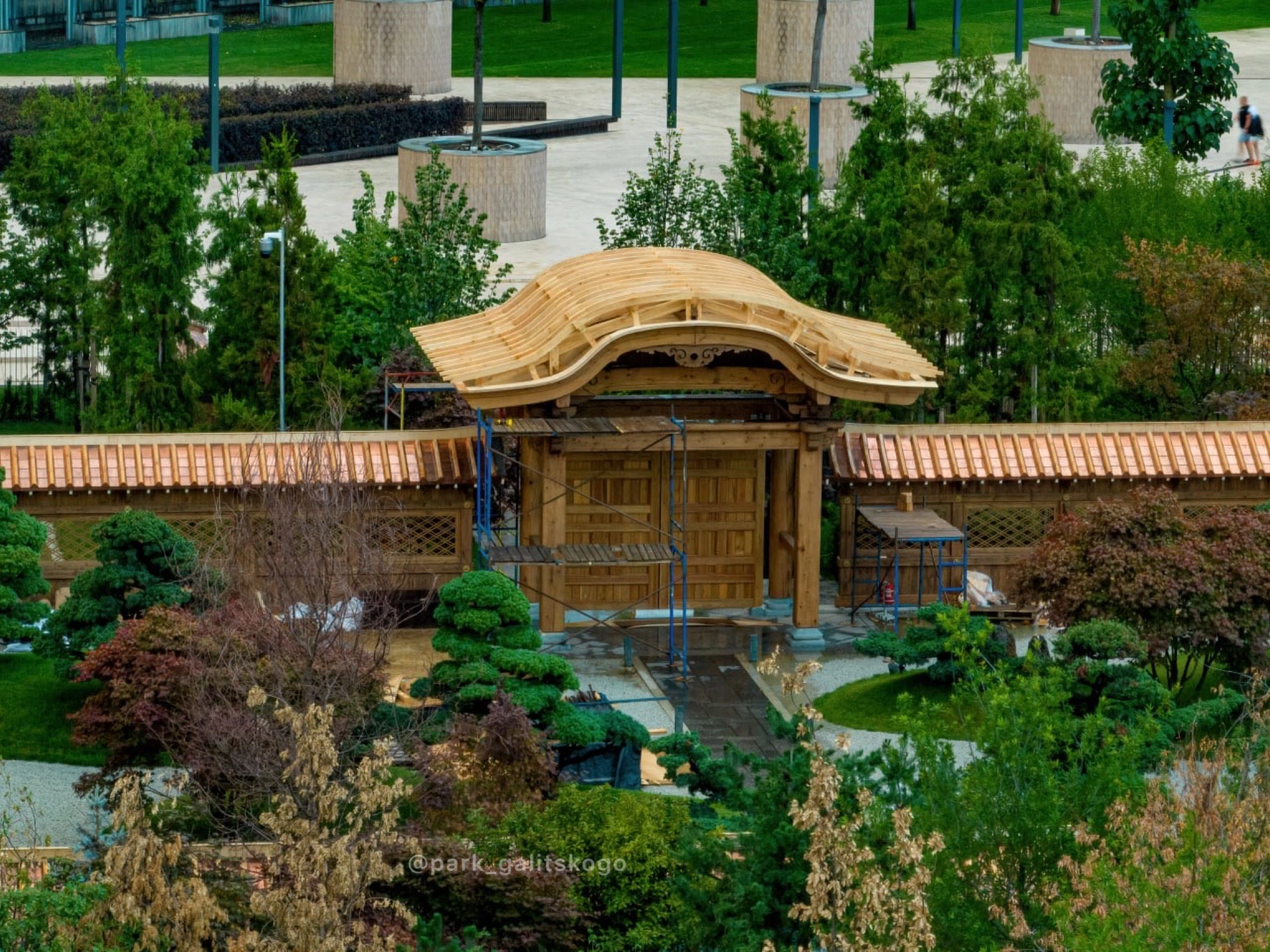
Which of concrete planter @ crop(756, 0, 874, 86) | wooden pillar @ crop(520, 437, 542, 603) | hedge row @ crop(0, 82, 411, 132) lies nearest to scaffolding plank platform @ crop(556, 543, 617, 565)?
wooden pillar @ crop(520, 437, 542, 603)

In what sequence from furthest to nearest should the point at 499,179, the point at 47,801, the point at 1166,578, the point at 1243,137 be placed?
1. the point at 1243,137
2. the point at 499,179
3. the point at 1166,578
4. the point at 47,801

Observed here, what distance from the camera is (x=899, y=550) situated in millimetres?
33094

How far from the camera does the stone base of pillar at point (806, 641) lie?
32031 mm

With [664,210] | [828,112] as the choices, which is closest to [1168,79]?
[828,112]

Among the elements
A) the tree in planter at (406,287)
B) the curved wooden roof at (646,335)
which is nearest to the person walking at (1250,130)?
the tree in planter at (406,287)

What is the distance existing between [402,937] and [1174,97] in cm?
3434

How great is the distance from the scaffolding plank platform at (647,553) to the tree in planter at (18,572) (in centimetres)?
680

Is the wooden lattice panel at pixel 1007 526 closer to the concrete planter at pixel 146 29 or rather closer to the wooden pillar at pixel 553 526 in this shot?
the wooden pillar at pixel 553 526

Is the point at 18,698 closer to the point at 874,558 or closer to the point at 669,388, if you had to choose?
the point at 669,388

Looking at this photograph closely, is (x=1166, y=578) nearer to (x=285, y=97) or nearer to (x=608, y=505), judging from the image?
(x=608, y=505)

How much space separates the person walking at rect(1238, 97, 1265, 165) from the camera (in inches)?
2462

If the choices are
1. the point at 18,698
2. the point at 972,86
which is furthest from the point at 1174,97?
the point at 18,698

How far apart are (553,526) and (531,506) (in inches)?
19.4

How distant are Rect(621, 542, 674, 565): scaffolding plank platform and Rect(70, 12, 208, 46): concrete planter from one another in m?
52.1
